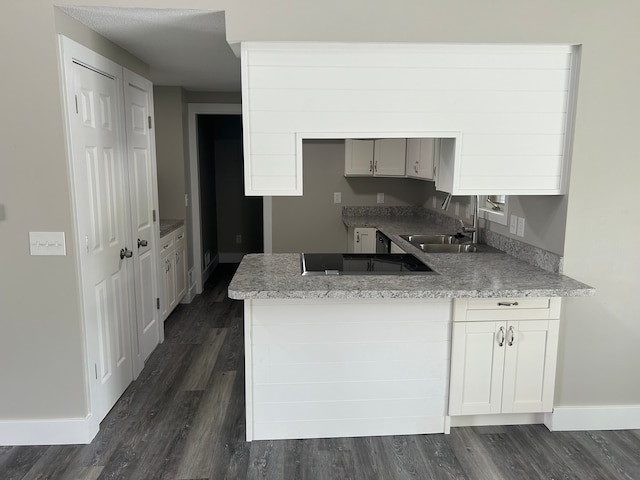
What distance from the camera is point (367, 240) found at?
4590 millimetres

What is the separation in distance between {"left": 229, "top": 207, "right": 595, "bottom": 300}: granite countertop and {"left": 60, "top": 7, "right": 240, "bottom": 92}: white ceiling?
133 cm

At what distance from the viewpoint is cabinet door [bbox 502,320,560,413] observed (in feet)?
8.37

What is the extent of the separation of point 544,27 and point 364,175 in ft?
8.95

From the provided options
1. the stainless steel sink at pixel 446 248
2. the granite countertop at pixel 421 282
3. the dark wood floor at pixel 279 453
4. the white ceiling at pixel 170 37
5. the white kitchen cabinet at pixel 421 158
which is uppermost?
the white ceiling at pixel 170 37

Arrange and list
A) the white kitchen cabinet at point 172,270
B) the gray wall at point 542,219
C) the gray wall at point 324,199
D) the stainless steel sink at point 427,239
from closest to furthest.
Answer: the gray wall at point 542,219 < the stainless steel sink at point 427,239 < the white kitchen cabinet at point 172,270 < the gray wall at point 324,199

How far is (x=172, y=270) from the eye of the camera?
176 inches

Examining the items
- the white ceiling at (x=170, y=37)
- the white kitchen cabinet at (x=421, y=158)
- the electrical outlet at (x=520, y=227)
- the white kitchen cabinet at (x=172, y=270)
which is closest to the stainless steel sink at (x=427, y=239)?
the white kitchen cabinet at (x=421, y=158)

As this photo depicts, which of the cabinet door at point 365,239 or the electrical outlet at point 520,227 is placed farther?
the cabinet door at point 365,239

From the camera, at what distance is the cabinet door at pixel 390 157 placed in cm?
472

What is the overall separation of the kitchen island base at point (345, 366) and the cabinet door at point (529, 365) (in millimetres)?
337

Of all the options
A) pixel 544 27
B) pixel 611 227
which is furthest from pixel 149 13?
pixel 611 227

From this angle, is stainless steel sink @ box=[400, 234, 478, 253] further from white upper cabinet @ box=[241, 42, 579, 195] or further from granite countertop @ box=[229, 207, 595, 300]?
white upper cabinet @ box=[241, 42, 579, 195]

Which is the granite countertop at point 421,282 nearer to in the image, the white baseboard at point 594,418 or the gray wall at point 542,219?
the gray wall at point 542,219

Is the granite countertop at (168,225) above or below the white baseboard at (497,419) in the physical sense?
above
